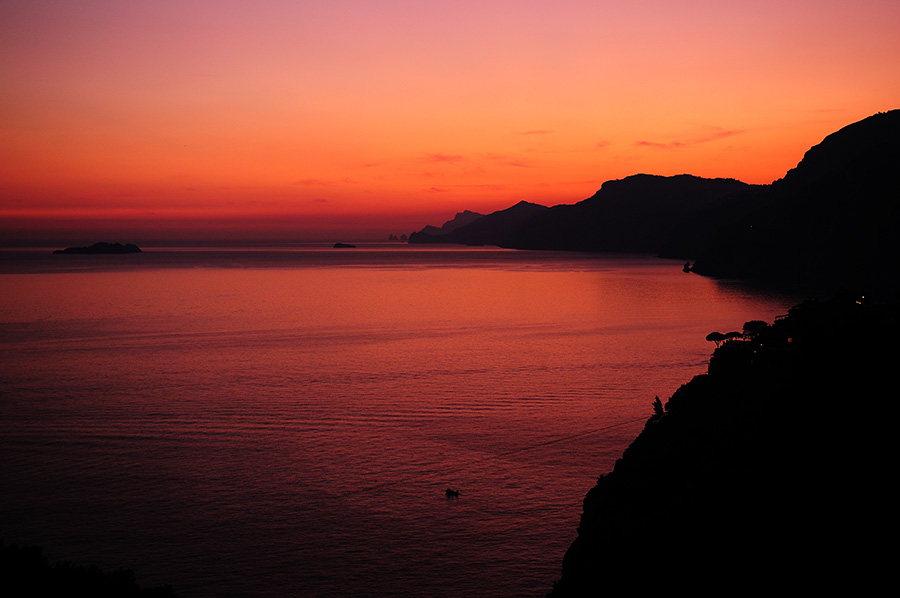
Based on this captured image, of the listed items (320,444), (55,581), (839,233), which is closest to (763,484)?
(55,581)

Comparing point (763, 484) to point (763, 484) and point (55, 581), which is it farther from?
point (55, 581)

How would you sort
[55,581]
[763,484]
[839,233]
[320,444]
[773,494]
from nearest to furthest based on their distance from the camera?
[55,581] → [773,494] → [763,484] → [320,444] → [839,233]

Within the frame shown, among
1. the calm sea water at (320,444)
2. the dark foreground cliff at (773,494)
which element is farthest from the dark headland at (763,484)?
the calm sea water at (320,444)

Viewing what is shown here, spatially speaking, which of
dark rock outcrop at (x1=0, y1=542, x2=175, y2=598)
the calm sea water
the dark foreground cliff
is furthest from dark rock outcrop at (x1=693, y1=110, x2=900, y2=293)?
dark rock outcrop at (x1=0, y1=542, x2=175, y2=598)

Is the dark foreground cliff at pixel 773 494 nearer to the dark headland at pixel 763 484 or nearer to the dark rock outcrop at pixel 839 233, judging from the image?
the dark headland at pixel 763 484

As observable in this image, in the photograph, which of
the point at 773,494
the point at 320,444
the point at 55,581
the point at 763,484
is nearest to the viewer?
the point at 55,581

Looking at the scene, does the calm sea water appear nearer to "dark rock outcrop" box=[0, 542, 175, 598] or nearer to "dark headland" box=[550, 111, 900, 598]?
"dark rock outcrop" box=[0, 542, 175, 598]
